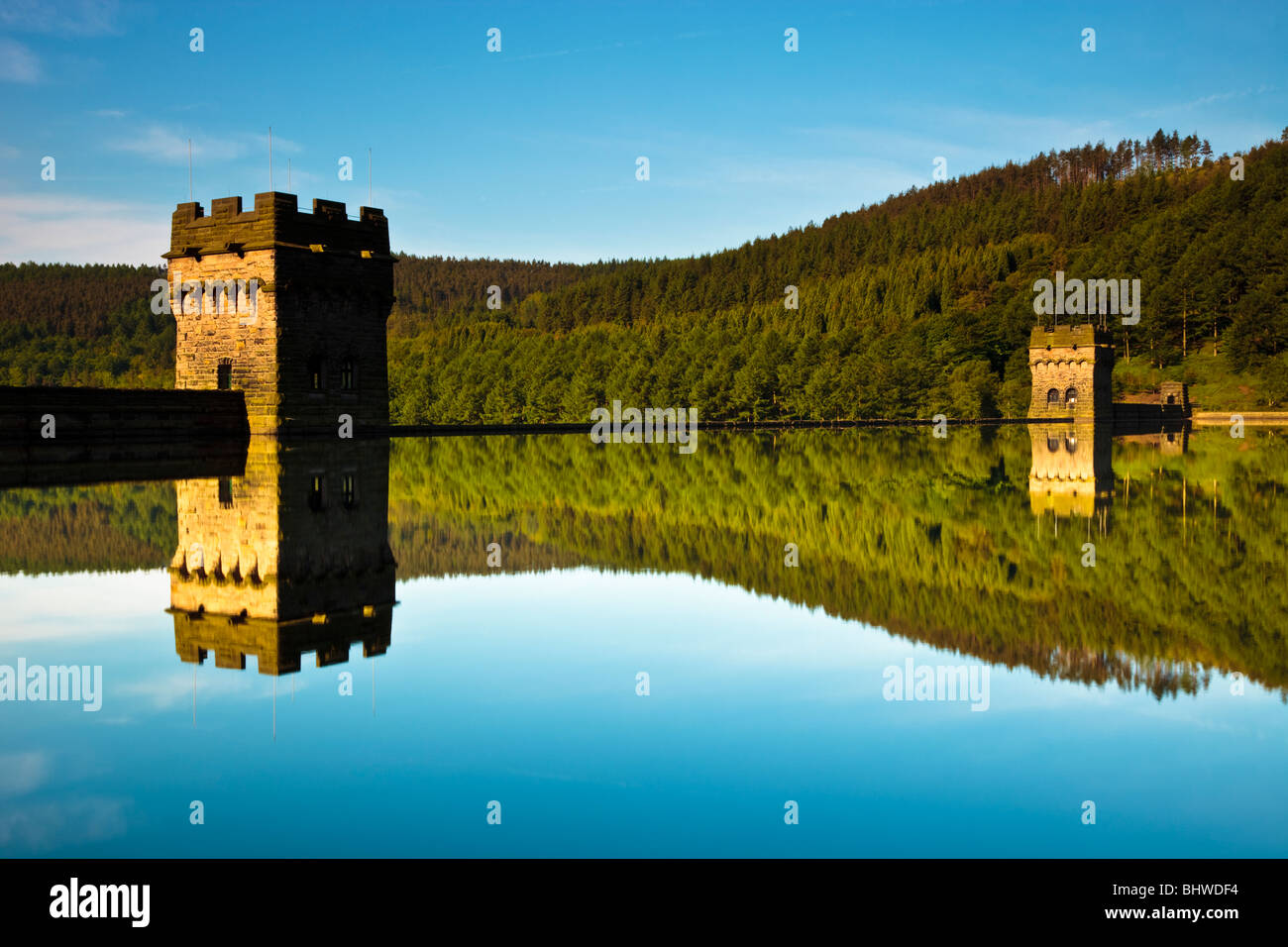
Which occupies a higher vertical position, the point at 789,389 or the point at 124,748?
the point at 789,389

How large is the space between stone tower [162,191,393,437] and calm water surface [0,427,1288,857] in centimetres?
2365

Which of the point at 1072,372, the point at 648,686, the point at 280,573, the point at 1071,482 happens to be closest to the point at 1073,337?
the point at 1072,372

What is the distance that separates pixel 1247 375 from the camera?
96062mm

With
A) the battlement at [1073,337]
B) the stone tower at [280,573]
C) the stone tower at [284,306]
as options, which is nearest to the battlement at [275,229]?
the stone tower at [284,306]

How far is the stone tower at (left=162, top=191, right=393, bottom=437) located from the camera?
35.7 meters

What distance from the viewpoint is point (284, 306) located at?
1415 inches

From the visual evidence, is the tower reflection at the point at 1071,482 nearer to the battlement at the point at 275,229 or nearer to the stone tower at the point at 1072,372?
the battlement at the point at 275,229

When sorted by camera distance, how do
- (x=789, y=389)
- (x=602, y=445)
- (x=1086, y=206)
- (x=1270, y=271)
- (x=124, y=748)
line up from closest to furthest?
(x=124, y=748) → (x=602, y=445) → (x=789, y=389) → (x=1270, y=271) → (x=1086, y=206)

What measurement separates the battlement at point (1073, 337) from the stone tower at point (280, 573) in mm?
71372

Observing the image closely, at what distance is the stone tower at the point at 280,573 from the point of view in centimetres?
670
